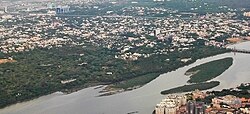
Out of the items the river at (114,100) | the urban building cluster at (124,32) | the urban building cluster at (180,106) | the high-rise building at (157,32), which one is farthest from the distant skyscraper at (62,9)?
the urban building cluster at (180,106)

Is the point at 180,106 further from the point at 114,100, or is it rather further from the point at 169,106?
the point at 114,100

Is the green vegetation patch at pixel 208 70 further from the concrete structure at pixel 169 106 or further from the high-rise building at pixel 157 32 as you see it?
the high-rise building at pixel 157 32

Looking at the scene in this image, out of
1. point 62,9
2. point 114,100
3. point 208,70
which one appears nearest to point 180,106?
point 114,100

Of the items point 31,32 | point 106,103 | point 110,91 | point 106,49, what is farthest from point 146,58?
point 31,32

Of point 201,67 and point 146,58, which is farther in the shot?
point 146,58

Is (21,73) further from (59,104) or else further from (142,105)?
(142,105)
